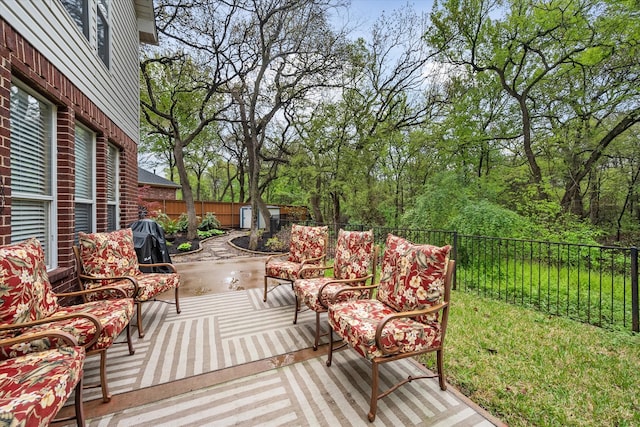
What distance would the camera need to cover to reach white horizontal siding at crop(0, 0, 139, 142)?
209cm

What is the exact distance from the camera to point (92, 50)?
126 inches

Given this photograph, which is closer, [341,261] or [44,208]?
[44,208]

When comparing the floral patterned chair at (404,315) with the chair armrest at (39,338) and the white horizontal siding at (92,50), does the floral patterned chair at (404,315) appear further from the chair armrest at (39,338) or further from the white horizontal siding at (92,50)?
the white horizontal siding at (92,50)

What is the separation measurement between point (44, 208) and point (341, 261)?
9.98 feet

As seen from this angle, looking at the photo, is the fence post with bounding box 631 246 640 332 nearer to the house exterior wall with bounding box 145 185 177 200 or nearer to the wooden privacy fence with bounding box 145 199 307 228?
the wooden privacy fence with bounding box 145 199 307 228

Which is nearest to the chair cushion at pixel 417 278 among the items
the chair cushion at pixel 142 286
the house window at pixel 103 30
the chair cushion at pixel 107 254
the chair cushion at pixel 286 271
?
the chair cushion at pixel 286 271

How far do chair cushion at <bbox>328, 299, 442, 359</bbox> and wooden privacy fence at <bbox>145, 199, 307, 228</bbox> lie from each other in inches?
424

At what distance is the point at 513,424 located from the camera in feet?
5.30

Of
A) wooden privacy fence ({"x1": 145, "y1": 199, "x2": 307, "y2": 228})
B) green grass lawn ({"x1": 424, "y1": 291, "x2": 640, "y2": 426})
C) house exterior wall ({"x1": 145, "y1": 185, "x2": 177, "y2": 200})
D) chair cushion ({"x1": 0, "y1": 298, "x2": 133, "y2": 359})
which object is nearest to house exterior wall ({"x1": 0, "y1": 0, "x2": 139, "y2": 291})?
chair cushion ({"x1": 0, "y1": 298, "x2": 133, "y2": 359})

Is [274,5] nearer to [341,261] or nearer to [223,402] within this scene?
[341,261]

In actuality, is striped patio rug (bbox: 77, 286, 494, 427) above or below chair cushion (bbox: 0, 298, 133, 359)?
below

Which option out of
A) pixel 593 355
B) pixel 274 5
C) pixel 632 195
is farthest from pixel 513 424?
pixel 632 195

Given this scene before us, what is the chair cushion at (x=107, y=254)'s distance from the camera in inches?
106

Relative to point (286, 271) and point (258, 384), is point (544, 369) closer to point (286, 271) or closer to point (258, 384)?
point (258, 384)
